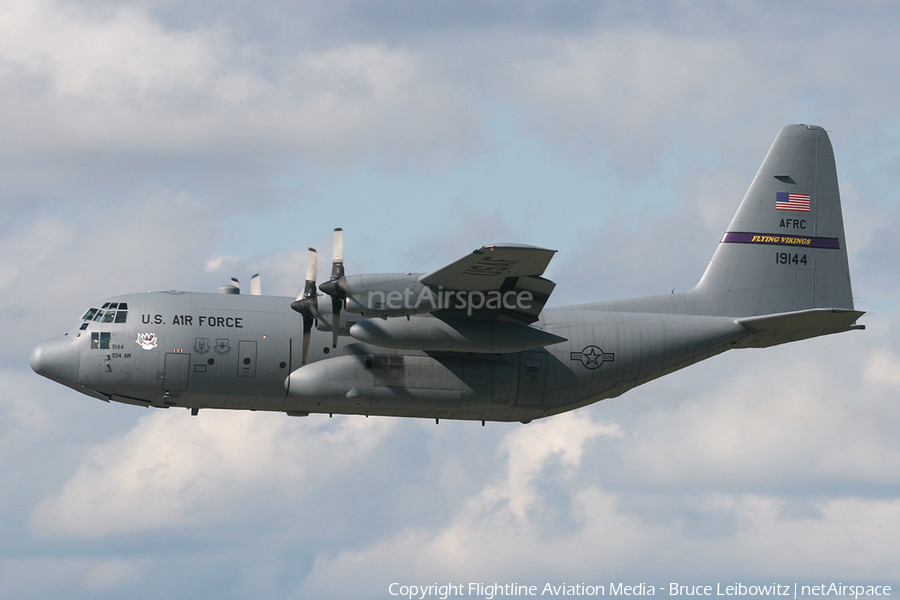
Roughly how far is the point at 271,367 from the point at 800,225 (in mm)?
14154

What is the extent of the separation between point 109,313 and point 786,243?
55.5 ft

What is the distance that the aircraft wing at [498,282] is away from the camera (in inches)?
901

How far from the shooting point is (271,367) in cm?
2589

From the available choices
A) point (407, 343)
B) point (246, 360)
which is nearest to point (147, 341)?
point (246, 360)

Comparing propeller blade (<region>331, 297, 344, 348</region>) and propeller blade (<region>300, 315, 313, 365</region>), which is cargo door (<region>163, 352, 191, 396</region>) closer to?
propeller blade (<region>300, 315, 313, 365</region>)

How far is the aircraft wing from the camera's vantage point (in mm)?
22891

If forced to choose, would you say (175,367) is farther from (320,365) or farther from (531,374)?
(531,374)

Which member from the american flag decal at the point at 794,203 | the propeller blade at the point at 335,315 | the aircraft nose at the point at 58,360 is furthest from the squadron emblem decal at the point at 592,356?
the aircraft nose at the point at 58,360

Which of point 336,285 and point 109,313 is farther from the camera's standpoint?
point 109,313

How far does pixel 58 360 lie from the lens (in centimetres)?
2569

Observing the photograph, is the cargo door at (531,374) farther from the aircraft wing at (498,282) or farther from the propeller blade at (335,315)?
the propeller blade at (335,315)

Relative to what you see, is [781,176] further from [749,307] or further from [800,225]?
[749,307]

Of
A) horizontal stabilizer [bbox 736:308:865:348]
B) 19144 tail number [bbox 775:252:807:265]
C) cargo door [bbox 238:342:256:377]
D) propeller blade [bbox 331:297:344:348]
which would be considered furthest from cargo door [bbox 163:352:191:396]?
19144 tail number [bbox 775:252:807:265]

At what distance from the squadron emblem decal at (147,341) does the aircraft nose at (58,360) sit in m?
1.42
